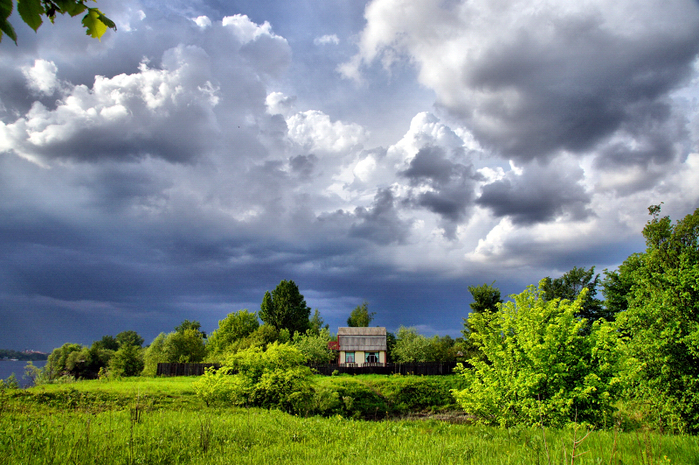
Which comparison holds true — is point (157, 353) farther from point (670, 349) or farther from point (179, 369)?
point (670, 349)

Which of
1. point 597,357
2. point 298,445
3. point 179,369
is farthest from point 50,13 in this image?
Answer: point 179,369

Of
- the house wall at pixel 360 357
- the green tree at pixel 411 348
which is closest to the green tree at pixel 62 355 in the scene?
the house wall at pixel 360 357

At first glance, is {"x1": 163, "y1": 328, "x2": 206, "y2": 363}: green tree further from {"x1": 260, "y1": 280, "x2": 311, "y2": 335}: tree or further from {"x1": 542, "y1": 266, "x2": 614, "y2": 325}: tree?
{"x1": 542, "y1": 266, "x2": 614, "y2": 325}: tree

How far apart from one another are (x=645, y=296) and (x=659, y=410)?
4.62 meters

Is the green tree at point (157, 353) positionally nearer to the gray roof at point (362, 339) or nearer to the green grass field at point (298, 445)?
the gray roof at point (362, 339)

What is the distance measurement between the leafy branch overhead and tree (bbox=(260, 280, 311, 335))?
6630 cm

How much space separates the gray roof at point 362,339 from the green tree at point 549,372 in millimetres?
46564

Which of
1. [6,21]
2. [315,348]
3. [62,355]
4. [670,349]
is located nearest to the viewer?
[6,21]

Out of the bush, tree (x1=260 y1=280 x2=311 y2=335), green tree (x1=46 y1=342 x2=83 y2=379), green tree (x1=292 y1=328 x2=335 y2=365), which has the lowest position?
green tree (x1=46 y1=342 x2=83 y2=379)

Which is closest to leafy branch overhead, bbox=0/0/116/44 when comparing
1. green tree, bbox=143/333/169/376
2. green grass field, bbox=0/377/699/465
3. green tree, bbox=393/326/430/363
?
green grass field, bbox=0/377/699/465

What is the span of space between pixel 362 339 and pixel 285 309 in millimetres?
16173

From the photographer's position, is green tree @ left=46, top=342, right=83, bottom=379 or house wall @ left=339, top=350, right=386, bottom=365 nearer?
house wall @ left=339, top=350, right=386, bottom=365

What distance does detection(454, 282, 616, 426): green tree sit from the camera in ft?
35.7

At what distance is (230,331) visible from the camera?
175 ft
